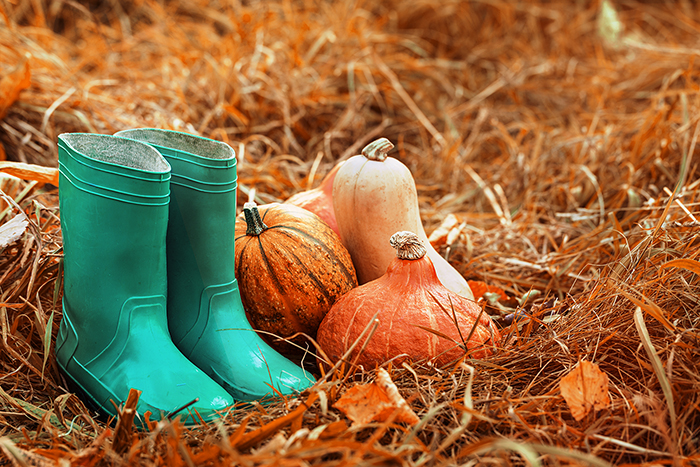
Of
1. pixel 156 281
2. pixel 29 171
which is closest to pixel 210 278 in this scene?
pixel 156 281

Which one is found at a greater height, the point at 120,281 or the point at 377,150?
the point at 377,150

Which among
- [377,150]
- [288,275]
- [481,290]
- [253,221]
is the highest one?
[377,150]

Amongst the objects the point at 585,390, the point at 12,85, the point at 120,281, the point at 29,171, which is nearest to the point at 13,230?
the point at 29,171

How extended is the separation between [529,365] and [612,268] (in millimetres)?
474

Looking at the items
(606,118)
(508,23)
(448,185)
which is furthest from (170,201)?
(508,23)

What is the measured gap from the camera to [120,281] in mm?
1386

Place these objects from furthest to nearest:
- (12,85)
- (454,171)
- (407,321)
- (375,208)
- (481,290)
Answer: (454,171) < (12,85) < (481,290) < (375,208) < (407,321)

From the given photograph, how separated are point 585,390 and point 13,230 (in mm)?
1535

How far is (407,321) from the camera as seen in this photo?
4.91 feet

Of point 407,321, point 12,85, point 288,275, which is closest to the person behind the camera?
point 407,321

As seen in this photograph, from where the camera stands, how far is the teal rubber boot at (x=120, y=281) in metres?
1.31

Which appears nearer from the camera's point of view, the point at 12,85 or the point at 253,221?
the point at 253,221

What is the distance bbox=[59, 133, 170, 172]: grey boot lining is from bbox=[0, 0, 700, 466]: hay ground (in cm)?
39

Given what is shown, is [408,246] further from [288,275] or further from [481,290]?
[481,290]
